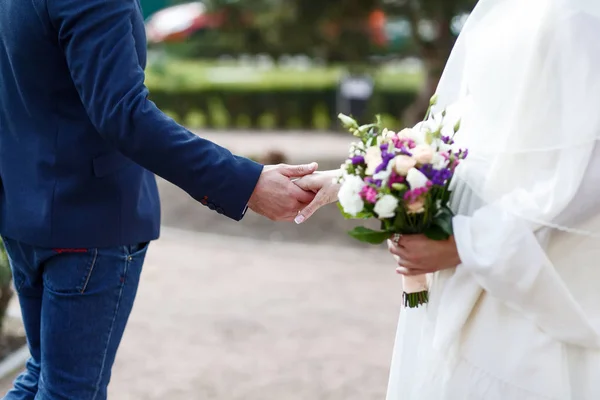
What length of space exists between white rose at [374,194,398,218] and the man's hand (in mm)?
578

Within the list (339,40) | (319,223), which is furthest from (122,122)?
(339,40)

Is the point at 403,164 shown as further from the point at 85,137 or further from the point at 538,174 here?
the point at 85,137

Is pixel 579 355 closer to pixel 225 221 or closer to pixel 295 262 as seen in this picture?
pixel 295 262

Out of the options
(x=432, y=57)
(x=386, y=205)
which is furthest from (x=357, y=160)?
(x=432, y=57)

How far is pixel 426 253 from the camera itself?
2.12 meters

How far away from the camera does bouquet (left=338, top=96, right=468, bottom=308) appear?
2037 millimetres

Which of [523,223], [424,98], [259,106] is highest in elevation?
[523,223]

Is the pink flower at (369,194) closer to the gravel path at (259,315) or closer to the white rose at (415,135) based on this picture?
the white rose at (415,135)

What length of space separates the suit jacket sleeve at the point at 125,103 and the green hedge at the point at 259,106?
17.8 meters

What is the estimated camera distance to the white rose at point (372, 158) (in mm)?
2080

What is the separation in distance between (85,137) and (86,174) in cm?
11

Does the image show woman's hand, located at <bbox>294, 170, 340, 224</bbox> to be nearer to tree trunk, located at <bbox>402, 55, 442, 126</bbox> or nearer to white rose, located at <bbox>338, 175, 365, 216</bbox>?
white rose, located at <bbox>338, 175, 365, 216</bbox>

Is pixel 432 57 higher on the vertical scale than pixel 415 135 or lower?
lower

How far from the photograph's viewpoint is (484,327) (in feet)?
7.14
